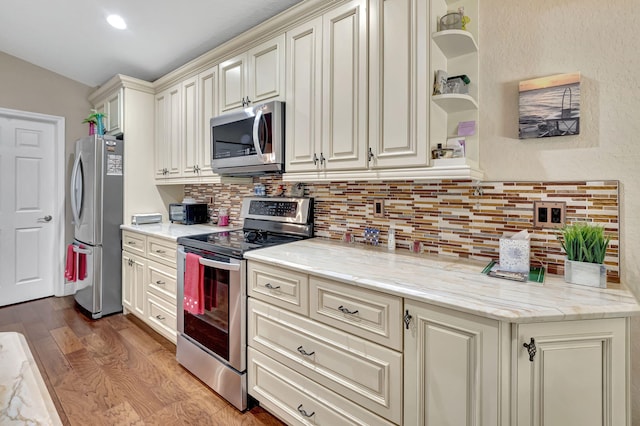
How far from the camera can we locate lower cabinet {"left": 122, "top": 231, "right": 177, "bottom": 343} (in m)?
2.44

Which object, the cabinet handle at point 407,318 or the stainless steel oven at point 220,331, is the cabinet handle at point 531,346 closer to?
the cabinet handle at point 407,318

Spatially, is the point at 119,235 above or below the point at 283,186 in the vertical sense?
below

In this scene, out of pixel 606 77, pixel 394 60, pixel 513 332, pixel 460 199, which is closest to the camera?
pixel 513 332

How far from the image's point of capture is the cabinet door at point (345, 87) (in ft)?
5.56

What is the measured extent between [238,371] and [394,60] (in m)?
1.87

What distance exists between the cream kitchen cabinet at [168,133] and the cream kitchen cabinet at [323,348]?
72.7 inches

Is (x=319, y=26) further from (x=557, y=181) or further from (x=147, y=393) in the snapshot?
(x=147, y=393)

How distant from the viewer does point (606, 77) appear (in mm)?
1317

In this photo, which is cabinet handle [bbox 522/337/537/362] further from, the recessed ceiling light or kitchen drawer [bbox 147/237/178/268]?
the recessed ceiling light

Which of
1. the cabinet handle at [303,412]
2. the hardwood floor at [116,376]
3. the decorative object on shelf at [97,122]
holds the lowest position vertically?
the hardwood floor at [116,376]

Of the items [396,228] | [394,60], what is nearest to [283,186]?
[396,228]

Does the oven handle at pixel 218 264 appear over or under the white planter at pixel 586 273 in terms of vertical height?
under

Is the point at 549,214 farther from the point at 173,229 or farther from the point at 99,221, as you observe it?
the point at 99,221

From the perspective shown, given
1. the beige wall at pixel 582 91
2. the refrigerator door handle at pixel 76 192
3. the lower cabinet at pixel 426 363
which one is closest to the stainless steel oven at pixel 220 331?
the lower cabinet at pixel 426 363
